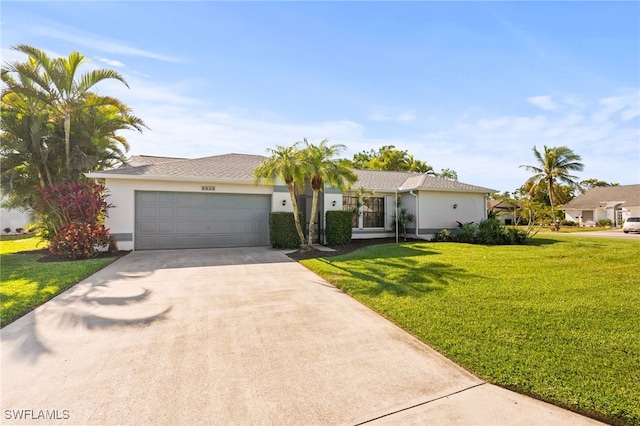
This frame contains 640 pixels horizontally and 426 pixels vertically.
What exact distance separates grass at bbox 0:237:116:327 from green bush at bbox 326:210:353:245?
8.09 meters

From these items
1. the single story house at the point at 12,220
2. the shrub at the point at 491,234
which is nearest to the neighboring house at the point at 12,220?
the single story house at the point at 12,220

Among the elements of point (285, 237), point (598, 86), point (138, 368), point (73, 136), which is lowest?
point (138, 368)

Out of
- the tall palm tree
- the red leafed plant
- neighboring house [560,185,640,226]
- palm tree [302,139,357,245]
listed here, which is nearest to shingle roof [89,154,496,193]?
the red leafed plant

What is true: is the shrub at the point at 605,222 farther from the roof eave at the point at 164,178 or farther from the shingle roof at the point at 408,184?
the roof eave at the point at 164,178

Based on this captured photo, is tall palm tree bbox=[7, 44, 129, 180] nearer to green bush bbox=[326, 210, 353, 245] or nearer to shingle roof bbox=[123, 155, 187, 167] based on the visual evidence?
shingle roof bbox=[123, 155, 187, 167]

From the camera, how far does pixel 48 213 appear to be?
34.5 feet

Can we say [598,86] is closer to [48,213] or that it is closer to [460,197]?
[460,197]

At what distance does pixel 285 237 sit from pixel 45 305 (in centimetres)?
789

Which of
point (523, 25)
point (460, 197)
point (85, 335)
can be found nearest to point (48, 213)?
point (85, 335)

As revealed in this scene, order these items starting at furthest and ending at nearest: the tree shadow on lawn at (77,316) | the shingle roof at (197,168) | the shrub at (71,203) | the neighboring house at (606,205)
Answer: the neighboring house at (606,205), the shingle roof at (197,168), the shrub at (71,203), the tree shadow on lawn at (77,316)

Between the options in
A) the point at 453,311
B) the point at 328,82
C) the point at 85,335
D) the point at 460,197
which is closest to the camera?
the point at 85,335

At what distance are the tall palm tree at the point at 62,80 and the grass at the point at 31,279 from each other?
4.21 meters

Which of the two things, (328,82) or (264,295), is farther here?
(328,82)

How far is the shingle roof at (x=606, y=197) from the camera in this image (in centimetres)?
3196
